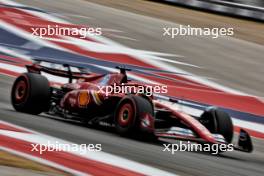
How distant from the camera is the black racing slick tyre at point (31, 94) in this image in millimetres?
10367

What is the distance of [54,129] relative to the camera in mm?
9586

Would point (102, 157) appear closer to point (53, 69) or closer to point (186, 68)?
point (53, 69)

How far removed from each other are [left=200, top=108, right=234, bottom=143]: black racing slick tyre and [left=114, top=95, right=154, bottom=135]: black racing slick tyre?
0.96m

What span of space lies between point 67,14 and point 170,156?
1329 centimetres

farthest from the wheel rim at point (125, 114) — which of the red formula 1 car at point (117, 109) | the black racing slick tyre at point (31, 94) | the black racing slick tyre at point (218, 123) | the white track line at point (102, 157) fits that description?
the black racing slick tyre at point (31, 94)

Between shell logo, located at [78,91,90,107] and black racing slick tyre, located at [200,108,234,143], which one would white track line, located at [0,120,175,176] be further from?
black racing slick tyre, located at [200,108,234,143]

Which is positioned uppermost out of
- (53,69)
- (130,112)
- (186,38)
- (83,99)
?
(186,38)

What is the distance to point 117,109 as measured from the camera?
9.58m

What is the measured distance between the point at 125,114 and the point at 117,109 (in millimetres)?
200

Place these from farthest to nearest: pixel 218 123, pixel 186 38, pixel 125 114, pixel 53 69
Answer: pixel 186 38 < pixel 53 69 < pixel 218 123 < pixel 125 114

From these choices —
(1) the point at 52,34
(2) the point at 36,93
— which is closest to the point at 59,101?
(2) the point at 36,93

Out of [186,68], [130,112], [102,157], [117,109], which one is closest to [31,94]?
[117,109]

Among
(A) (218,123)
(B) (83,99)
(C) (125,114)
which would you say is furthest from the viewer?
(B) (83,99)

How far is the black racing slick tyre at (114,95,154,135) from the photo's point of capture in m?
9.16
